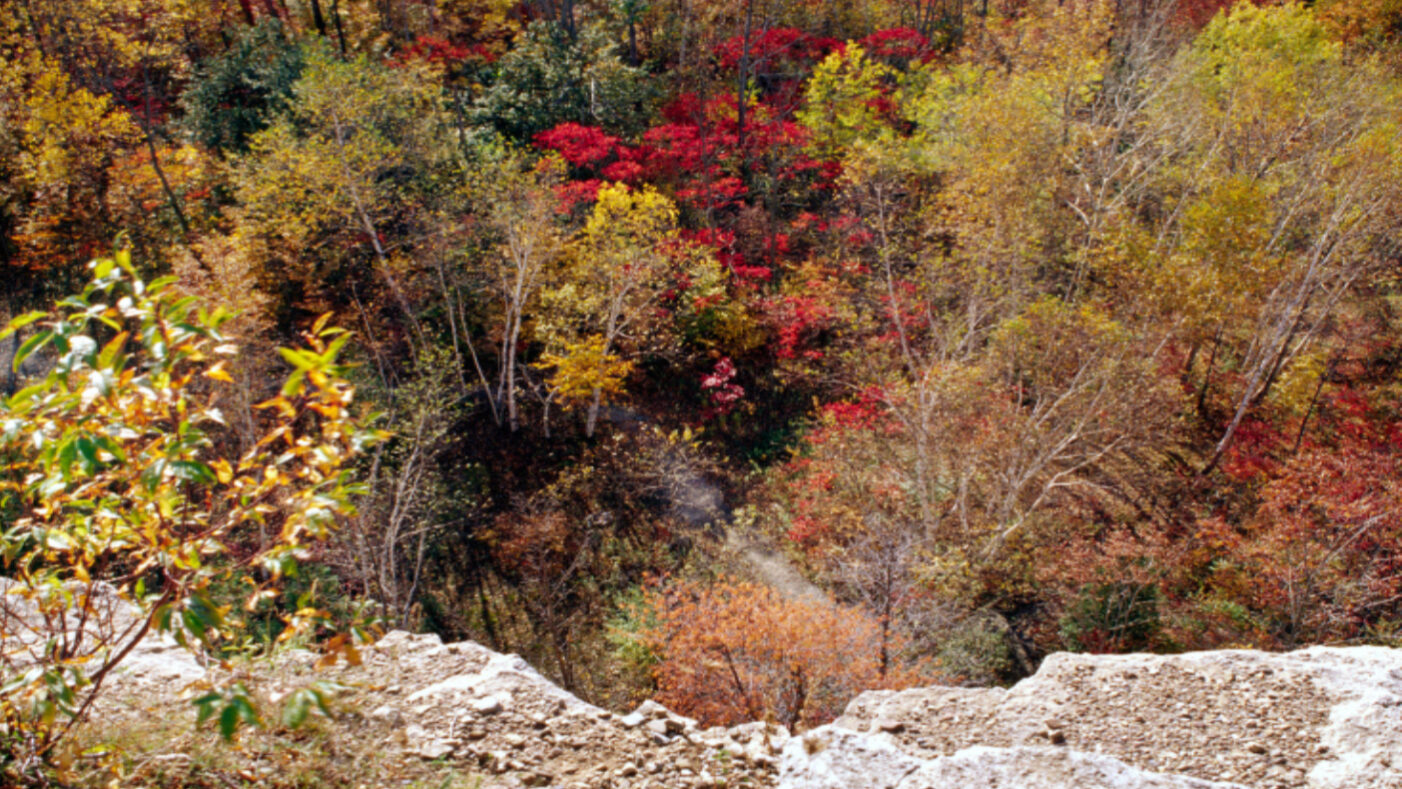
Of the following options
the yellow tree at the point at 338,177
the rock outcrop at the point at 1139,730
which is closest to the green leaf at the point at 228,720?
the rock outcrop at the point at 1139,730

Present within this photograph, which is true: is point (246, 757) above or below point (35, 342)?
below

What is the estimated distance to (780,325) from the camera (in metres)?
20.7

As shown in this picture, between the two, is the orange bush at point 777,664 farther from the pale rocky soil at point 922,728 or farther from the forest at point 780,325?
the pale rocky soil at point 922,728

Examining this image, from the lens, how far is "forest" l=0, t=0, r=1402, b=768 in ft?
43.7

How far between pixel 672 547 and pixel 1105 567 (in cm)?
920

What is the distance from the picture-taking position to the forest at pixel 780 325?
13.3m

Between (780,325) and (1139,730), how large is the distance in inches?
594

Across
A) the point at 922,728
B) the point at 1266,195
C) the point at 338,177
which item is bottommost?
the point at 922,728

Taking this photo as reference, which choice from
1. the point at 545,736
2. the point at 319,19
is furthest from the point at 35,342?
the point at 319,19

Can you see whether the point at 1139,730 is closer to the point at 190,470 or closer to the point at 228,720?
the point at 228,720

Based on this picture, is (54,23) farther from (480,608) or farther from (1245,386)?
(1245,386)

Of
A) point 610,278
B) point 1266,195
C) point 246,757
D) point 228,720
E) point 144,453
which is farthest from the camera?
point 610,278

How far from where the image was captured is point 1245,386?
18.8m

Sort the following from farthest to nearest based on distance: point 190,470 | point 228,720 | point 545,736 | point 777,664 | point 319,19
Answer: point 319,19, point 777,664, point 545,736, point 190,470, point 228,720
